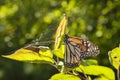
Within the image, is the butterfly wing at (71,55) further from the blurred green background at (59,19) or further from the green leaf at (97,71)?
the blurred green background at (59,19)

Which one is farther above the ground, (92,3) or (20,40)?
(92,3)

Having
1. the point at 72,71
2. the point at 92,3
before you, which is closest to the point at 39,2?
the point at 92,3

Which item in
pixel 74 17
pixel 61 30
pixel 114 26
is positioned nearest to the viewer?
pixel 61 30

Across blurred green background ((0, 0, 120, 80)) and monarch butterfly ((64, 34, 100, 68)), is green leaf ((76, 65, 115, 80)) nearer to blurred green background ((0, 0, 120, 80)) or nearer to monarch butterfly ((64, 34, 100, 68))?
monarch butterfly ((64, 34, 100, 68))

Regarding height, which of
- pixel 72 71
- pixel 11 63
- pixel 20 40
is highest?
pixel 72 71

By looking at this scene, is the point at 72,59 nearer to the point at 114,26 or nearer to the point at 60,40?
the point at 60,40

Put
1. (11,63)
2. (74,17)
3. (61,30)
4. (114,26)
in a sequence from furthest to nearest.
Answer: (11,63) < (74,17) < (114,26) < (61,30)
